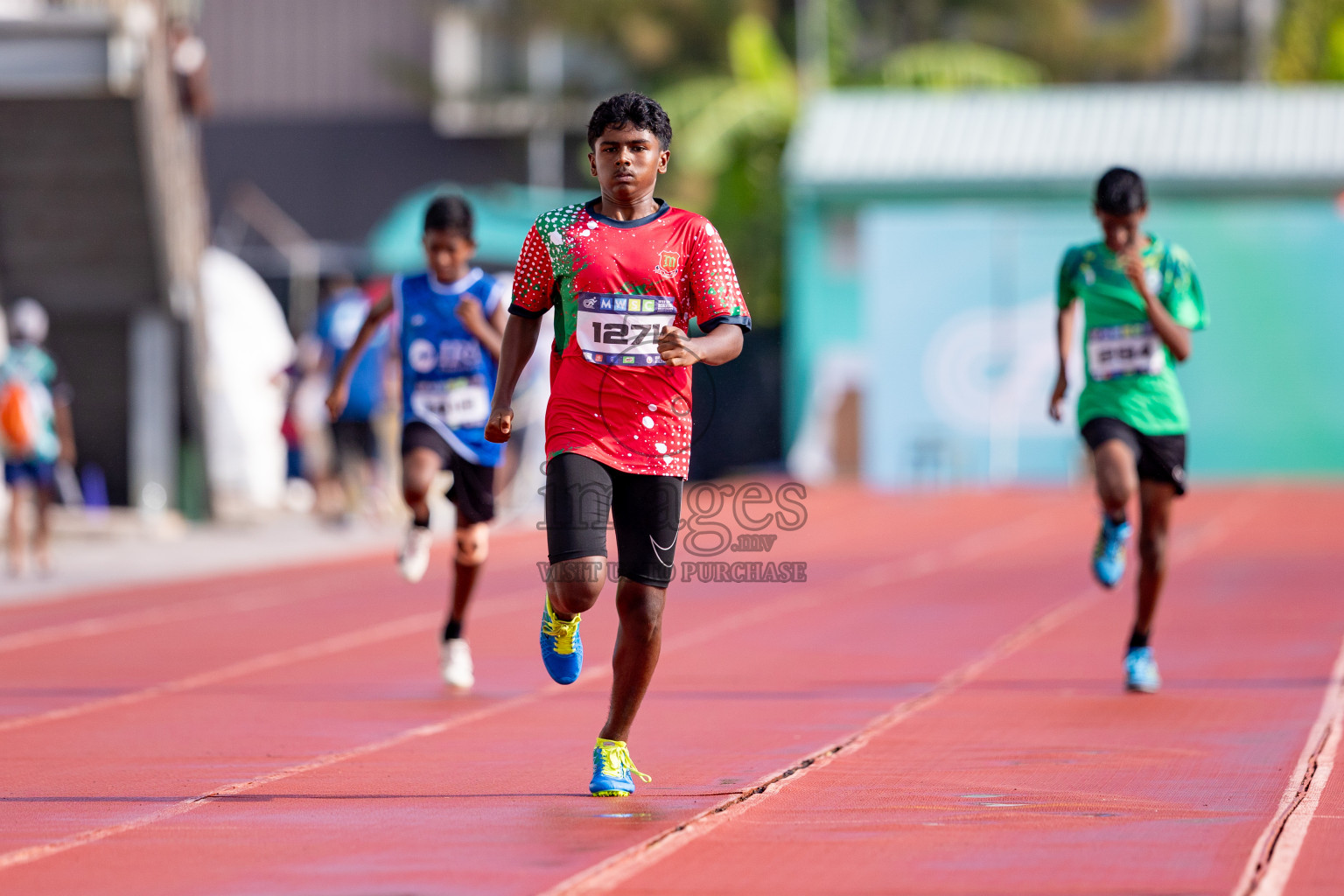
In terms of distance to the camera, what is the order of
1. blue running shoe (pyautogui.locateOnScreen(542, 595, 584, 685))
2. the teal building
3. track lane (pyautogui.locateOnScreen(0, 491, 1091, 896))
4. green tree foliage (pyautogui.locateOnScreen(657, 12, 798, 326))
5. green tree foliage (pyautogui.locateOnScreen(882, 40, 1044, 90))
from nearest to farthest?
blue running shoe (pyautogui.locateOnScreen(542, 595, 584, 685))
track lane (pyautogui.locateOnScreen(0, 491, 1091, 896))
the teal building
green tree foliage (pyautogui.locateOnScreen(657, 12, 798, 326))
green tree foliage (pyautogui.locateOnScreen(882, 40, 1044, 90))

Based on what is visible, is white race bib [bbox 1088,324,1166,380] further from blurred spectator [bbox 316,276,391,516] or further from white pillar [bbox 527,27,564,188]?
white pillar [bbox 527,27,564,188]

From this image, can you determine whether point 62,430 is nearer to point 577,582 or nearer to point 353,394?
point 353,394

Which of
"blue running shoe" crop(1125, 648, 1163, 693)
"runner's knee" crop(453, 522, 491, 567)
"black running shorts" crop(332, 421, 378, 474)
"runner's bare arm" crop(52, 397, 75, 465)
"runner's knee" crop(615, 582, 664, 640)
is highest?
"runner's knee" crop(615, 582, 664, 640)

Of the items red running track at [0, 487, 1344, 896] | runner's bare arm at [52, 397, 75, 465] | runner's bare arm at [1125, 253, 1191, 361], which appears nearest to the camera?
red running track at [0, 487, 1344, 896]

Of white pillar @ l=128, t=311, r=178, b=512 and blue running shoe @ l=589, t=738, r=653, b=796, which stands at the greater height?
blue running shoe @ l=589, t=738, r=653, b=796

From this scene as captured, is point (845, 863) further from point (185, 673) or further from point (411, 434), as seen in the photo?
point (185, 673)

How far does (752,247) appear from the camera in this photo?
117ft

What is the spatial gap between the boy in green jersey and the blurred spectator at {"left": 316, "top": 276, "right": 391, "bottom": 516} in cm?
1202

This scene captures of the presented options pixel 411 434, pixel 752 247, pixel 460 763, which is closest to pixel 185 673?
pixel 411 434

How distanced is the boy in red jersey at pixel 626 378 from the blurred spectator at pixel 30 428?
975 centimetres

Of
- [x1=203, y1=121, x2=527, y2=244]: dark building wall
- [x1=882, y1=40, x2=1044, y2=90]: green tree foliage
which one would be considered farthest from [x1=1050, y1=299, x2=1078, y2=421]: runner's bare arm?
[x1=203, y1=121, x2=527, y2=244]: dark building wall

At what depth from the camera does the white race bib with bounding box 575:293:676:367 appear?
623 centimetres

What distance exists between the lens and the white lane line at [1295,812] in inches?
206

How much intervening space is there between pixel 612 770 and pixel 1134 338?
381 cm
